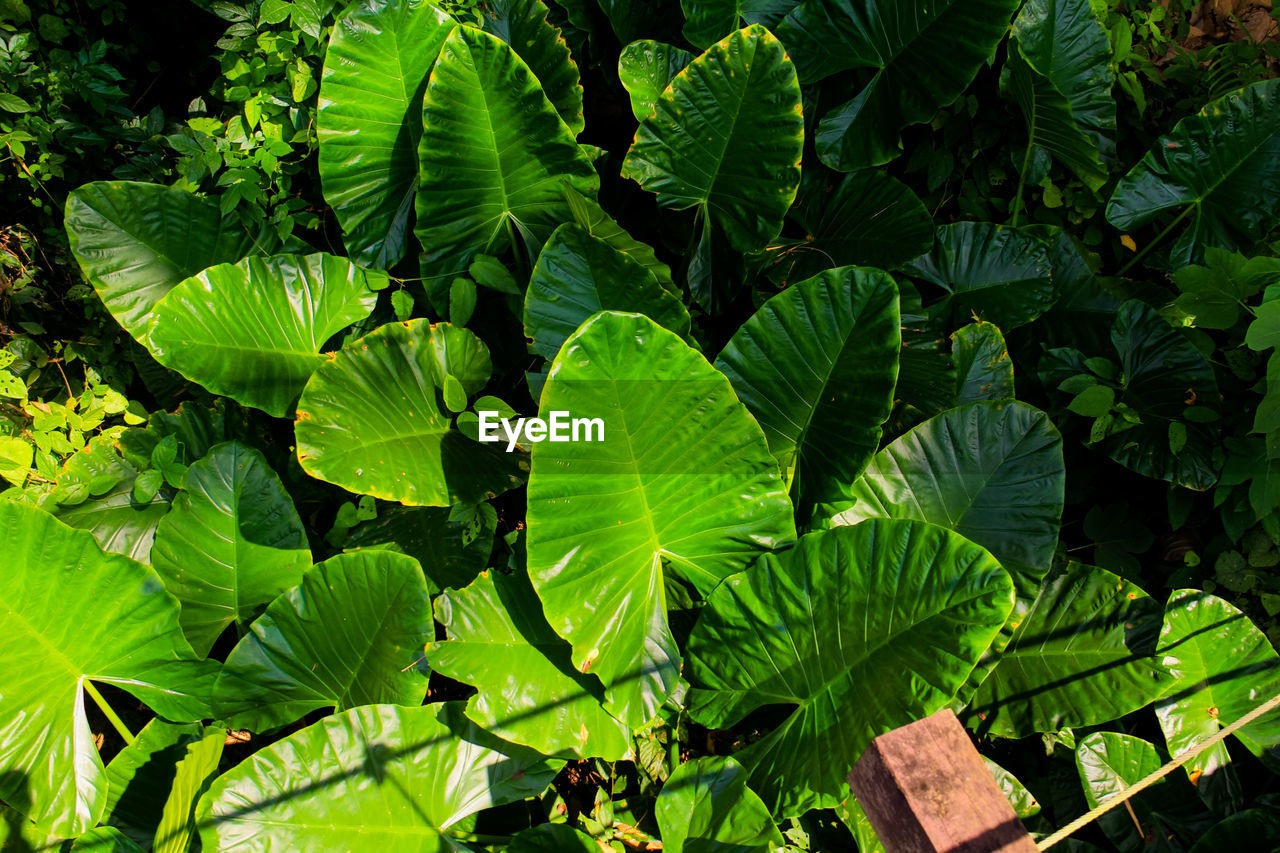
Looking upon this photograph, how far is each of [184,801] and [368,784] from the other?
35 centimetres

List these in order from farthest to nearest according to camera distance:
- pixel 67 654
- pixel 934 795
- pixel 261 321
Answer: pixel 261 321
pixel 67 654
pixel 934 795

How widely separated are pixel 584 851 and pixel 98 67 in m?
2.33

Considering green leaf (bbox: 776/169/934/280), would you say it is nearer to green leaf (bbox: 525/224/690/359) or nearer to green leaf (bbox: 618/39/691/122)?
green leaf (bbox: 618/39/691/122)

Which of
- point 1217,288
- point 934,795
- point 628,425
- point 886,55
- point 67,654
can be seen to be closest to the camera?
point 934,795

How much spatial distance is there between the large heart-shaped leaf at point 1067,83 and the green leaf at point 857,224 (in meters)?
0.40

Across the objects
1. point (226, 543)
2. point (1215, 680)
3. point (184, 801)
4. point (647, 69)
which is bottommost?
point (184, 801)

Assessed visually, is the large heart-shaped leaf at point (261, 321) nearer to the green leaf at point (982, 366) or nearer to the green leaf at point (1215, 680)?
the green leaf at point (982, 366)

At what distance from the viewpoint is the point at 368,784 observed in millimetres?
1438

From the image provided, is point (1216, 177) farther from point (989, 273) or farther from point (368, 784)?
point (368, 784)

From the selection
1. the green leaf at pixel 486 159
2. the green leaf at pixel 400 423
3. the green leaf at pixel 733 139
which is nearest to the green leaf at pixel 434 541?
the green leaf at pixel 400 423

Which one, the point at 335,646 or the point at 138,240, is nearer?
the point at 335,646

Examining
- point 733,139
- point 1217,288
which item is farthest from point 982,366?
point 733,139

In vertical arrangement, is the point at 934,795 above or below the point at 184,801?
above

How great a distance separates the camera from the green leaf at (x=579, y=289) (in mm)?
1652
